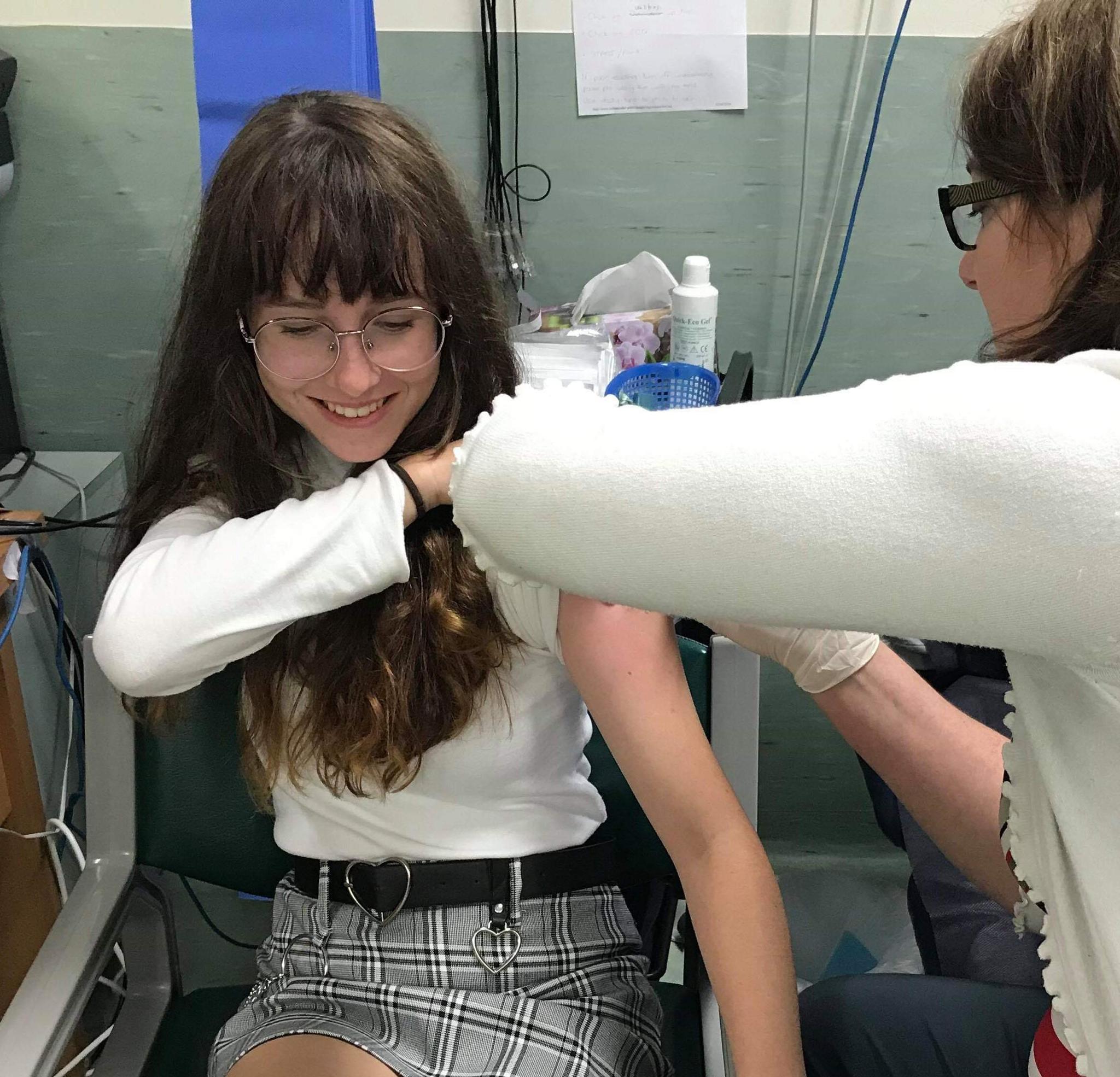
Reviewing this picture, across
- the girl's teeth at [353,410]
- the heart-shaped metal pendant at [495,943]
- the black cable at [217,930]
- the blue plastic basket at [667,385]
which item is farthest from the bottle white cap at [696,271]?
the black cable at [217,930]

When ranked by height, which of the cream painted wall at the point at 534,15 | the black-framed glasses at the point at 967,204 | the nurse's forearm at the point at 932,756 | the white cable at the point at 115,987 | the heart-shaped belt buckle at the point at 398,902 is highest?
the cream painted wall at the point at 534,15

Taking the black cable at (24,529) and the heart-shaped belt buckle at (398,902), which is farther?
the black cable at (24,529)

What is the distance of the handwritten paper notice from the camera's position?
165cm

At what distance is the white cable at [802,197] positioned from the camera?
5.47 ft

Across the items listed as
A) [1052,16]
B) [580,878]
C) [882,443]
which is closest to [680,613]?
[882,443]

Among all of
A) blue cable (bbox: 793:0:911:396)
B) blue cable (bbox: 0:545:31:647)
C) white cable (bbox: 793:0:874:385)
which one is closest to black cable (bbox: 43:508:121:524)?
blue cable (bbox: 0:545:31:647)

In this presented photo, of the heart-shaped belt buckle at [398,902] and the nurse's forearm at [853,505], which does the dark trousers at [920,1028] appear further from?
the nurse's forearm at [853,505]

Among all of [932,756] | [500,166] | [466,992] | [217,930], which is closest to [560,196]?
[500,166]

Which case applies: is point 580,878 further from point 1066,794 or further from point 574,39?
point 574,39

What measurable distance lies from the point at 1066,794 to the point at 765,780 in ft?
5.11

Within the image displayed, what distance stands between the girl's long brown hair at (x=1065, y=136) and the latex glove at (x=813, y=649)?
1.29 feet

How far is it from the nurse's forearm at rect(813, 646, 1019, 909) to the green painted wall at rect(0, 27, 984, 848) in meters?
0.96

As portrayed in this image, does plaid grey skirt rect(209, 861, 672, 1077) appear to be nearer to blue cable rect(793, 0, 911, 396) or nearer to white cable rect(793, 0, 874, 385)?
blue cable rect(793, 0, 911, 396)

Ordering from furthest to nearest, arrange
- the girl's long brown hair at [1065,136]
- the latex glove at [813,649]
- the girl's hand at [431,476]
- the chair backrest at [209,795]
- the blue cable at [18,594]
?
the blue cable at [18,594] < the chair backrest at [209,795] < the latex glove at [813,649] < the girl's hand at [431,476] < the girl's long brown hair at [1065,136]
